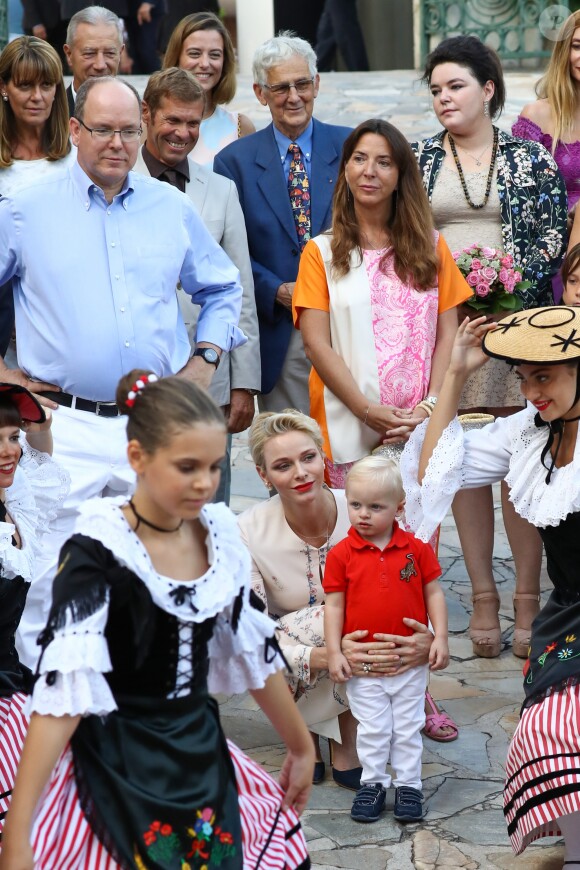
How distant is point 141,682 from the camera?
2.82m

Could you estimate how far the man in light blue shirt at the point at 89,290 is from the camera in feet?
14.3

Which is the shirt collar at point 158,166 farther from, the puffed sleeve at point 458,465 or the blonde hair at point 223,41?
the puffed sleeve at point 458,465

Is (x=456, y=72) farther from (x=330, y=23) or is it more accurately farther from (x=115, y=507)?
(x=330, y=23)

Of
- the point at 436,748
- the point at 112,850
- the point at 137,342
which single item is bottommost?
the point at 436,748

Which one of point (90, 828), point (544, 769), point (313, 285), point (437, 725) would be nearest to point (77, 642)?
point (90, 828)

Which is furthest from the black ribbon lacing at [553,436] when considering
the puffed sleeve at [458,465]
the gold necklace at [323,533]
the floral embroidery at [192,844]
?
the floral embroidery at [192,844]

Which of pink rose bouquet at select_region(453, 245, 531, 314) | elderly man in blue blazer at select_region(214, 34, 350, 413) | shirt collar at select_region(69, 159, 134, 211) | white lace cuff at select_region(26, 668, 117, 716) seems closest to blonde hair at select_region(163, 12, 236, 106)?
elderly man in blue blazer at select_region(214, 34, 350, 413)

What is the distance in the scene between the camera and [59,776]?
2.78 m

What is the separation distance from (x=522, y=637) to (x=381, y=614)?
125cm

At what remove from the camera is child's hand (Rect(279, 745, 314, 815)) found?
9.80 ft

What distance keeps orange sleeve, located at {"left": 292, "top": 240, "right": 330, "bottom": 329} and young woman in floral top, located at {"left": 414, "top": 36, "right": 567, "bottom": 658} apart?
0.71 m

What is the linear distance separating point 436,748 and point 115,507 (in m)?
2.25

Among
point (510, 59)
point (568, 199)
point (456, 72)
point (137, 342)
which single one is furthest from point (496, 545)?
point (510, 59)

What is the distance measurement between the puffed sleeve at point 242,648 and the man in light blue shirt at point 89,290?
1364mm
